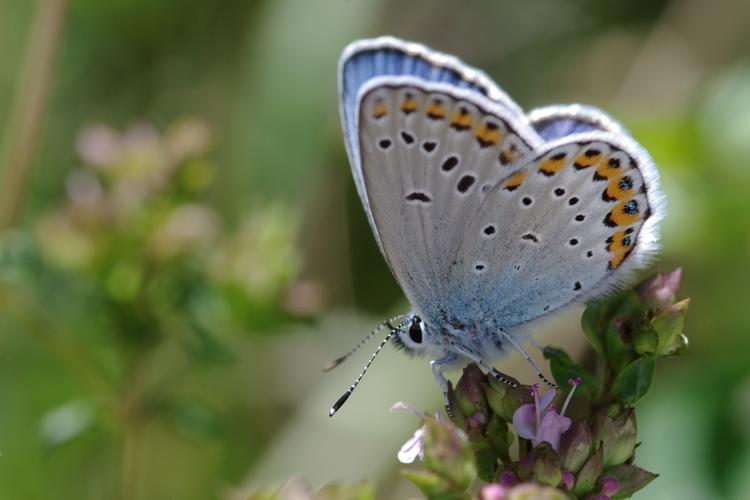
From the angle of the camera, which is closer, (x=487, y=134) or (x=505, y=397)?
(x=505, y=397)

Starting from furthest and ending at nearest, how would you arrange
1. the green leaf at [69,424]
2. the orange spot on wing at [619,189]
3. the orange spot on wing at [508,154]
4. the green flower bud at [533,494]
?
the green leaf at [69,424], the orange spot on wing at [508,154], the orange spot on wing at [619,189], the green flower bud at [533,494]

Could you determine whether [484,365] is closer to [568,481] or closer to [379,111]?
[568,481]

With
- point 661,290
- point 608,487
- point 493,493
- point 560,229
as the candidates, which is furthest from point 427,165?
point 493,493

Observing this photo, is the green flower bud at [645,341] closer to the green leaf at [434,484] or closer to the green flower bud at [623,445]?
the green flower bud at [623,445]

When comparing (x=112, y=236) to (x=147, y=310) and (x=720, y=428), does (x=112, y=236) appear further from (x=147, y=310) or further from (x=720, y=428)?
(x=720, y=428)

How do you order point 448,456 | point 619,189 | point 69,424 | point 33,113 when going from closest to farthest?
1. point 448,456
2. point 619,189
3. point 69,424
4. point 33,113

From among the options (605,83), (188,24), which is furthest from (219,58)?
(605,83)

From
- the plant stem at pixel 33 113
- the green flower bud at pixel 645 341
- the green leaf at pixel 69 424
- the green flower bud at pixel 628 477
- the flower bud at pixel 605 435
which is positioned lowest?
the green flower bud at pixel 628 477

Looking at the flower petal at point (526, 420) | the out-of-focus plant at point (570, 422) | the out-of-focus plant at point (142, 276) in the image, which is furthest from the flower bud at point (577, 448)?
the out-of-focus plant at point (142, 276)
